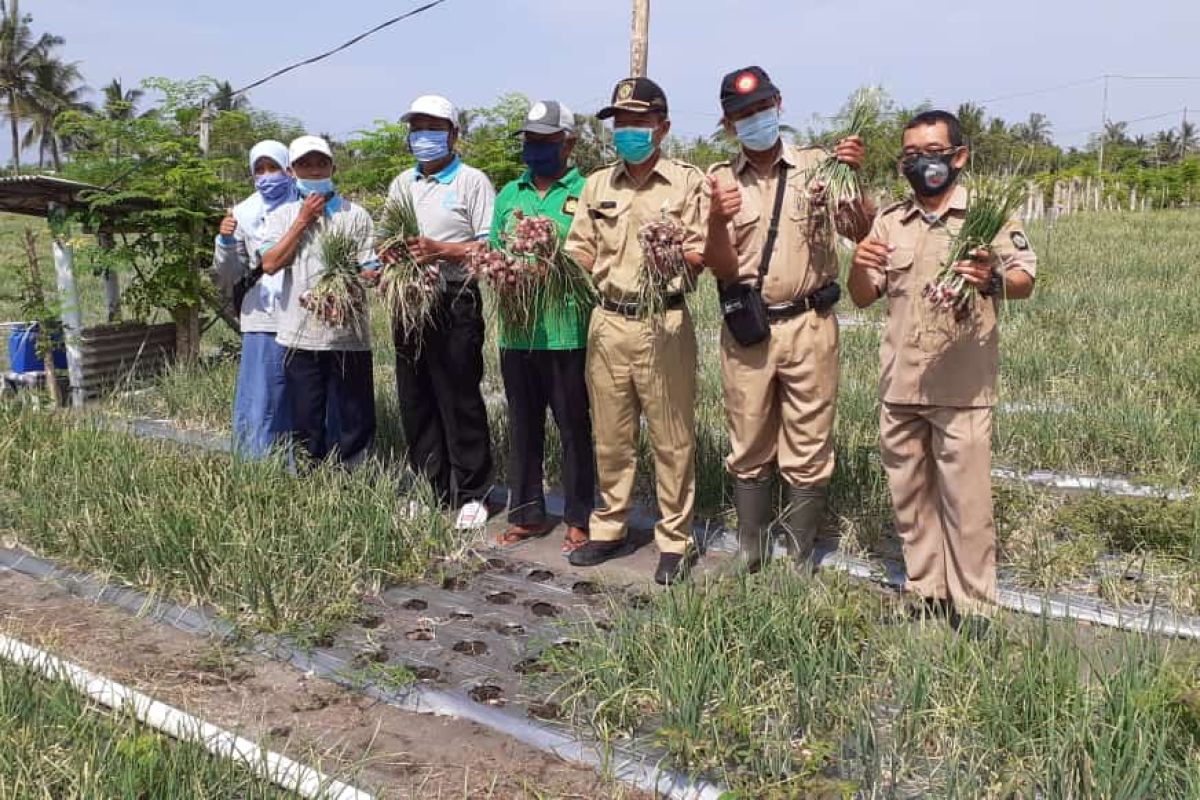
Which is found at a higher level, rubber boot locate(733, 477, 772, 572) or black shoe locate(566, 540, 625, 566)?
rubber boot locate(733, 477, 772, 572)

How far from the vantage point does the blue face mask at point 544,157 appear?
13.1 feet

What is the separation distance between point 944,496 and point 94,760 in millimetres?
2656

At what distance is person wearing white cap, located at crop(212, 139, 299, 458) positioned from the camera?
4820mm

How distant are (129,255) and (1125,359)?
7.20 m

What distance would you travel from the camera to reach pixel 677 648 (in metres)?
2.71

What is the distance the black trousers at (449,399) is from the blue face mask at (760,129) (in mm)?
1450

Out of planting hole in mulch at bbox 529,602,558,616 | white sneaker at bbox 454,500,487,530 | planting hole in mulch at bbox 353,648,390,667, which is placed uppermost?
white sneaker at bbox 454,500,487,530

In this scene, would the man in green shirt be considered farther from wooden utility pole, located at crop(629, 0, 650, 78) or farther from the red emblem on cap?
wooden utility pole, located at crop(629, 0, 650, 78)

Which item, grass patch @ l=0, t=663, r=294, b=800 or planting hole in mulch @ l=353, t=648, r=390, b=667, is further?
planting hole in mulch @ l=353, t=648, r=390, b=667

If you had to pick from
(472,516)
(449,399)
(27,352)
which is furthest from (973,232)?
(27,352)

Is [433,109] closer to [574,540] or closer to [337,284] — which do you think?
[337,284]

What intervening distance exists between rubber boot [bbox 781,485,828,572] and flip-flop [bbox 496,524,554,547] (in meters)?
1.22

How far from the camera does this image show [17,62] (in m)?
44.0

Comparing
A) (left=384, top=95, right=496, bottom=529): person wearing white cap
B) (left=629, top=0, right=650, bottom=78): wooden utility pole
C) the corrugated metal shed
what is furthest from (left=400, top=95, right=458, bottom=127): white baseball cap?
(left=629, top=0, right=650, bottom=78): wooden utility pole
